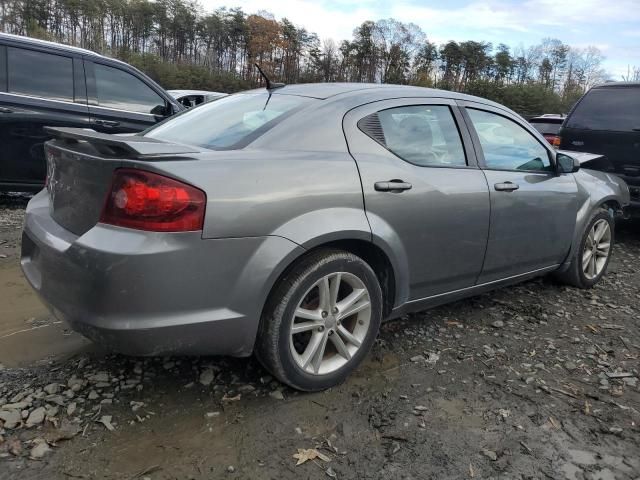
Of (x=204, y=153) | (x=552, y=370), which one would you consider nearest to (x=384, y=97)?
(x=204, y=153)

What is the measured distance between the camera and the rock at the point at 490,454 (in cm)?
225

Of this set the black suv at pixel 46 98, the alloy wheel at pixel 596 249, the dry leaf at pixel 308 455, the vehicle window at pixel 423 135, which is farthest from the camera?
the black suv at pixel 46 98

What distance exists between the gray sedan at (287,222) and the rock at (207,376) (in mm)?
394

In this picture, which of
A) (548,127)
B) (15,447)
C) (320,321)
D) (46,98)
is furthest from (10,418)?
(548,127)

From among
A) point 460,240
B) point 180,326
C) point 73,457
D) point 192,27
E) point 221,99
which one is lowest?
point 73,457

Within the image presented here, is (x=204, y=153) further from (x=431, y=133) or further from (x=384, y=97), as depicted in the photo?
(x=431, y=133)

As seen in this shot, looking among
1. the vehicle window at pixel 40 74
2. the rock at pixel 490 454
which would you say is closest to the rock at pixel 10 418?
the rock at pixel 490 454

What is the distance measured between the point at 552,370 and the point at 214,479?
2012mm

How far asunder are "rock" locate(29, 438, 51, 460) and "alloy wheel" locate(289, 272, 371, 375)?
1087 millimetres

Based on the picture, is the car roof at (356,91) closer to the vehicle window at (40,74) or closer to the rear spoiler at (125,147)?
the rear spoiler at (125,147)

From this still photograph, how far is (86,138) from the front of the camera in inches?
91.4

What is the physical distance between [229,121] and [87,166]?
2.92ft

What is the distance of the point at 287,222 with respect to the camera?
2355mm

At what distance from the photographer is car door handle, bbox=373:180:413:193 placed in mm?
2701
